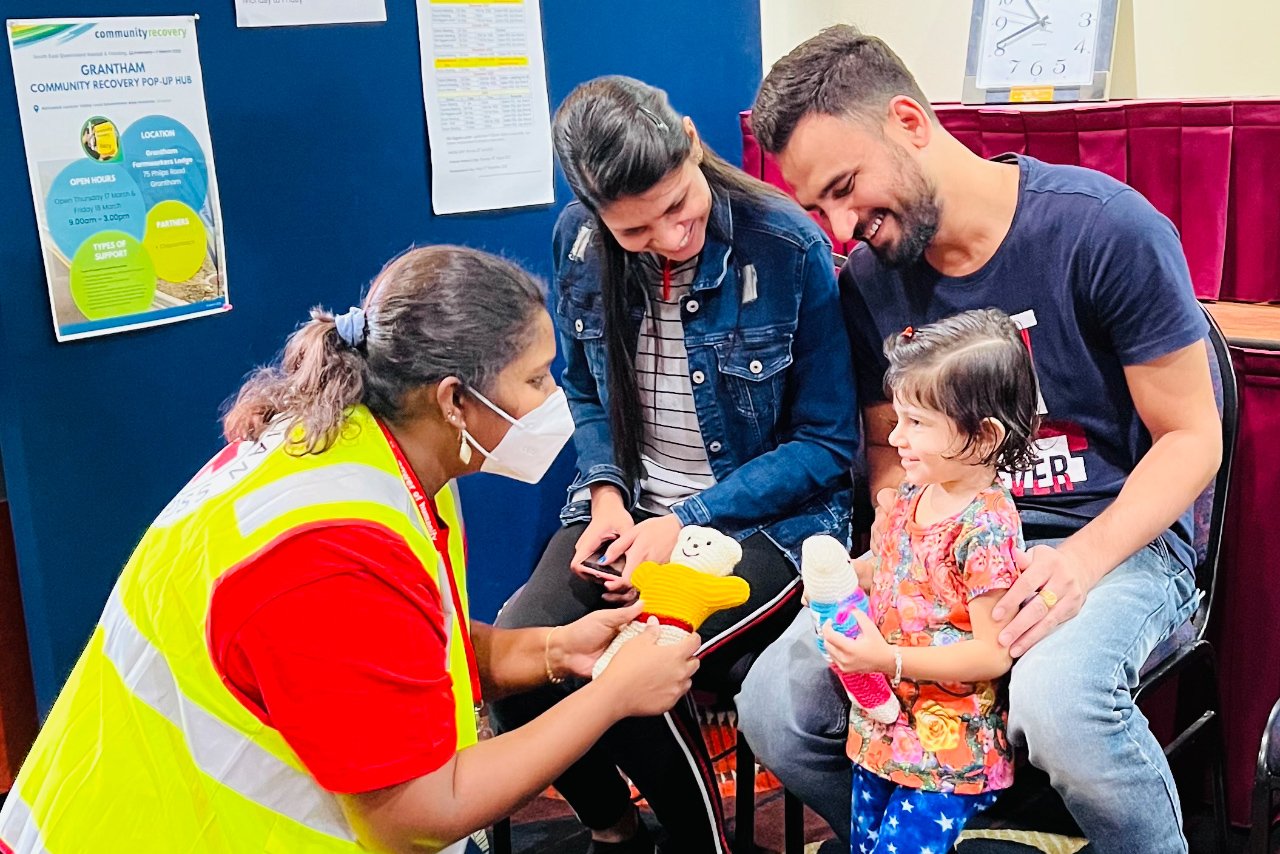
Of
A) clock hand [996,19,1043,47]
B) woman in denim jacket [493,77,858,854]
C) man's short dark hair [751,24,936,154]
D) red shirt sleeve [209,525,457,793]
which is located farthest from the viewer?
clock hand [996,19,1043,47]

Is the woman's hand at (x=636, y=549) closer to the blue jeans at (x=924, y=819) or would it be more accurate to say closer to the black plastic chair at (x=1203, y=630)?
the blue jeans at (x=924, y=819)

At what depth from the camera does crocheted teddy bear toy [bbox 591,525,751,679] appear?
1.72 meters

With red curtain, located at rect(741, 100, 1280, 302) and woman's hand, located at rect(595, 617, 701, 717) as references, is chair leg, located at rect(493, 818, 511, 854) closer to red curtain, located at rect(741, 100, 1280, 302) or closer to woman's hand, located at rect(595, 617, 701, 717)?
woman's hand, located at rect(595, 617, 701, 717)

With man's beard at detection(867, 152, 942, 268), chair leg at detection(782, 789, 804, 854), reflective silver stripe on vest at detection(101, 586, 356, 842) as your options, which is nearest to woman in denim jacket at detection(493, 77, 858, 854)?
chair leg at detection(782, 789, 804, 854)

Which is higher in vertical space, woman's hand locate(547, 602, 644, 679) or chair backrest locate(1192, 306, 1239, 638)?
chair backrest locate(1192, 306, 1239, 638)

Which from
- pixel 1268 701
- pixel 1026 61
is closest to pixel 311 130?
pixel 1026 61

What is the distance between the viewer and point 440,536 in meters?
1.53

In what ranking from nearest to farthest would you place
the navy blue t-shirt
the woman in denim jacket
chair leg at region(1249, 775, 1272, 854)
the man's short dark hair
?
chair leg at region(1249, 775, 1272, 854)
the navy blue t-shirt
the man's short dark hair
the woman in denim jacket

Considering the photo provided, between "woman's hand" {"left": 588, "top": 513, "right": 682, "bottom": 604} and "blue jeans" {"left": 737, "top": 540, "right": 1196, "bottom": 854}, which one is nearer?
"blue jeans" {"left": 737, "top": 540, "right": 1196, "bottom": 854}

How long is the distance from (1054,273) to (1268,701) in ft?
3.14

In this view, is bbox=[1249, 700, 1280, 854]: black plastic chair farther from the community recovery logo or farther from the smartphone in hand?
the community recovery logo

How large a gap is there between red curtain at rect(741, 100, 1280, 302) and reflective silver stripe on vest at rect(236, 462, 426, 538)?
1.69 m

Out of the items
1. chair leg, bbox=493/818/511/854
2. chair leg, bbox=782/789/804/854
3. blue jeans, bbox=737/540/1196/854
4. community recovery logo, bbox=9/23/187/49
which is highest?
community recovery logo, bbox=9/23/187/49

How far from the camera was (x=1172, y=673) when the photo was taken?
5.74 feet
